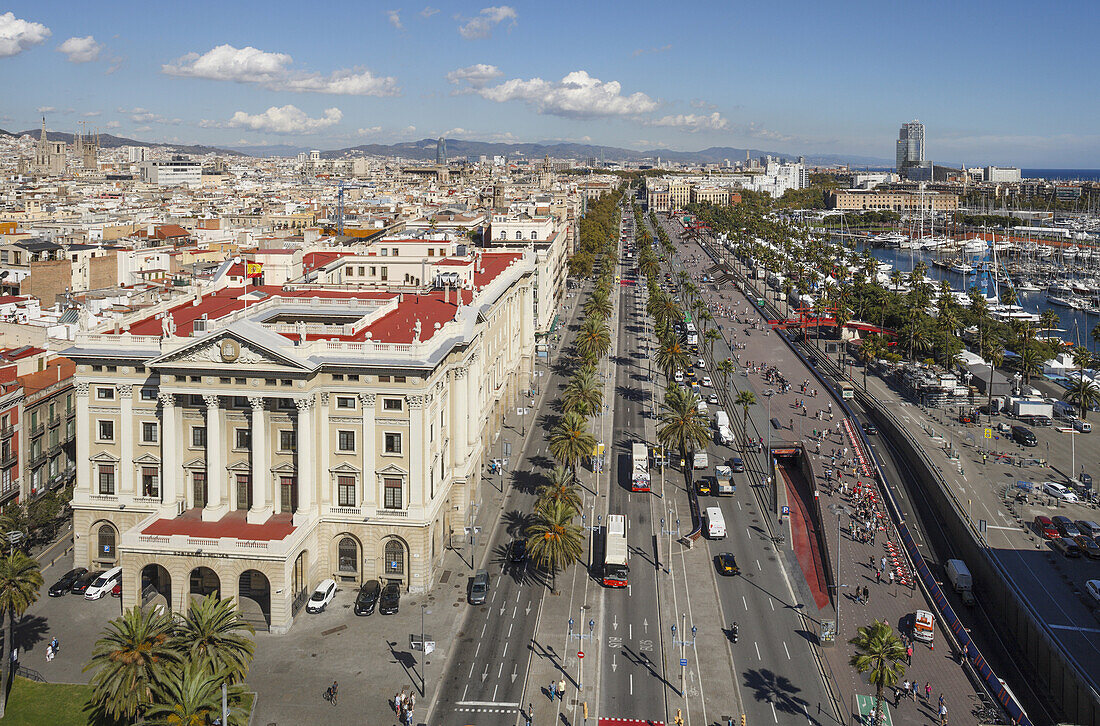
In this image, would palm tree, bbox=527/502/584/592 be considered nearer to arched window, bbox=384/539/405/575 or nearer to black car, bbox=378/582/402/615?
arched window, bbox=384/539/405/575

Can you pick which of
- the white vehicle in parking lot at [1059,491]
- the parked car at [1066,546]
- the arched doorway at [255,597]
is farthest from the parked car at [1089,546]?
the arched doorway at [255,597]

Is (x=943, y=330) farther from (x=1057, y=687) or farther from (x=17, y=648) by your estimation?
(x=17, y=648)

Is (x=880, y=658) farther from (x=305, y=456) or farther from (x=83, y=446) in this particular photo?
(x=83, y=446)

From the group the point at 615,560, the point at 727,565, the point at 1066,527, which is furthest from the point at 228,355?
the point at 1066,527

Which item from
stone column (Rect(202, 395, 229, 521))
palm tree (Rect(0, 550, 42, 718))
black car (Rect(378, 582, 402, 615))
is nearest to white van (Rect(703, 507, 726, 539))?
black car (Rect(378, 582, 402, 615))

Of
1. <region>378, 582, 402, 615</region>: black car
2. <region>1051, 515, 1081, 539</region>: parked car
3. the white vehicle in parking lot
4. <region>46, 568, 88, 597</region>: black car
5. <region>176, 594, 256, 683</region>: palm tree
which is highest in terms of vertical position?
<region>176, 594, 256, 683</region>: palm tree

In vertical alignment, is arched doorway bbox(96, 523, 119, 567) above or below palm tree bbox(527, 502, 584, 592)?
below
